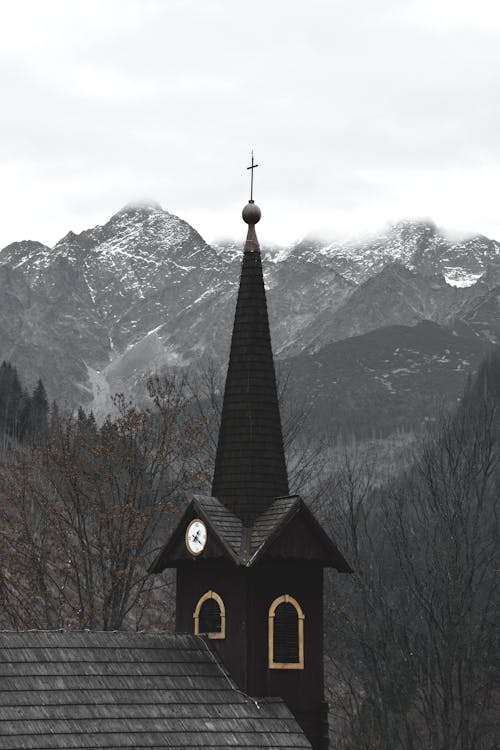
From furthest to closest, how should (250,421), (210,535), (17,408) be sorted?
(17,408)
(250,421)
(210,535)

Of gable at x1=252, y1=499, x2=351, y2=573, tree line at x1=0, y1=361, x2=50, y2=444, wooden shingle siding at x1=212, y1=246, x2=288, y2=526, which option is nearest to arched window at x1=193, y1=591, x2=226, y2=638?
gable at x1=252, y1=499, x2=351, y2=573

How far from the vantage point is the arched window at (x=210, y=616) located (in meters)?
30.1

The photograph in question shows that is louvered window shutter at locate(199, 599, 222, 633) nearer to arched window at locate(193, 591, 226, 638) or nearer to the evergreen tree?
arched window at locate(193, 591, 226, 638)

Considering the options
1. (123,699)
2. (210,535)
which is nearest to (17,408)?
(210,535)

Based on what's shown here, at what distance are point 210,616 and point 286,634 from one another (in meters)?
1.85

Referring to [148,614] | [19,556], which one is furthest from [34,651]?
[148,614]

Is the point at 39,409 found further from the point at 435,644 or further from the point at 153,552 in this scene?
the point at 435,644

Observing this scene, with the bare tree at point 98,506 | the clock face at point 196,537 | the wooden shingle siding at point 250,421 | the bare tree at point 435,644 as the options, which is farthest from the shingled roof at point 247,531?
the bare tree at point 435,644

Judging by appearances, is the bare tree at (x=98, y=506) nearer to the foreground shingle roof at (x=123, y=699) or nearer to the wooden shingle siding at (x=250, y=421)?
the wooden shingle siding at (x=250, y=421)

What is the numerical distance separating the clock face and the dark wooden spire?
0.89 meters

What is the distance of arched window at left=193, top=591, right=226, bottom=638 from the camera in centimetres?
3012

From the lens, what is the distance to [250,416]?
105ft

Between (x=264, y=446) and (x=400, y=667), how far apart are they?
18775 millimetres

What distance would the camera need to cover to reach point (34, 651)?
2642cm
